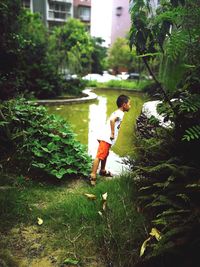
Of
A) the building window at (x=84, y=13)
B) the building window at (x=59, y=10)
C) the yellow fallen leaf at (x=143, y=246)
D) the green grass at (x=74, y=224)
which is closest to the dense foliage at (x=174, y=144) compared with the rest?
the yellow fallen leaf at (x=143, y=246)

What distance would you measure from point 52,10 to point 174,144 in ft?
134

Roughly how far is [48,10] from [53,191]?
4013 cm

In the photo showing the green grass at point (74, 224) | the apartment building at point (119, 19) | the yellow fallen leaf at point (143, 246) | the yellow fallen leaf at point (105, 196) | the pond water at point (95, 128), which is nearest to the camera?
the yellow fallen leaf at point (143, 246)

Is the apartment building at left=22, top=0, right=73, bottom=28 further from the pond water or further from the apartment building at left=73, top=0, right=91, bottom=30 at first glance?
the pond water

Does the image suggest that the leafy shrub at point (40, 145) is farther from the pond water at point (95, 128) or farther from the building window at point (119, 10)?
the building window at point (119, 10)

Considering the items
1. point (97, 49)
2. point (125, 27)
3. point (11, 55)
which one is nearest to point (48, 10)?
point (97, 49)

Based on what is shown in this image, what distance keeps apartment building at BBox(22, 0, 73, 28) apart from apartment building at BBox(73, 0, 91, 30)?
7.34 ft

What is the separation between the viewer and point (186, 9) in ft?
7.69

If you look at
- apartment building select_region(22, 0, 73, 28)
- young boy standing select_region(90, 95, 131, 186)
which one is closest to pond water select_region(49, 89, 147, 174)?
young boy standing select_region(90, 95, 131, 186)

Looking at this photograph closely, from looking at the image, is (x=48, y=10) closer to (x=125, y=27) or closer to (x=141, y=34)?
(x=125, y=27)

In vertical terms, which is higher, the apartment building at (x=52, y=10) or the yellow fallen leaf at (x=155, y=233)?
the apartment building at (x=52, y=10)

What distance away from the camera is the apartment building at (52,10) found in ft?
127

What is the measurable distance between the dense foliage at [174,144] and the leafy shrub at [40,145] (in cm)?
121

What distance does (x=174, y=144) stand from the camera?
3.04 meters
